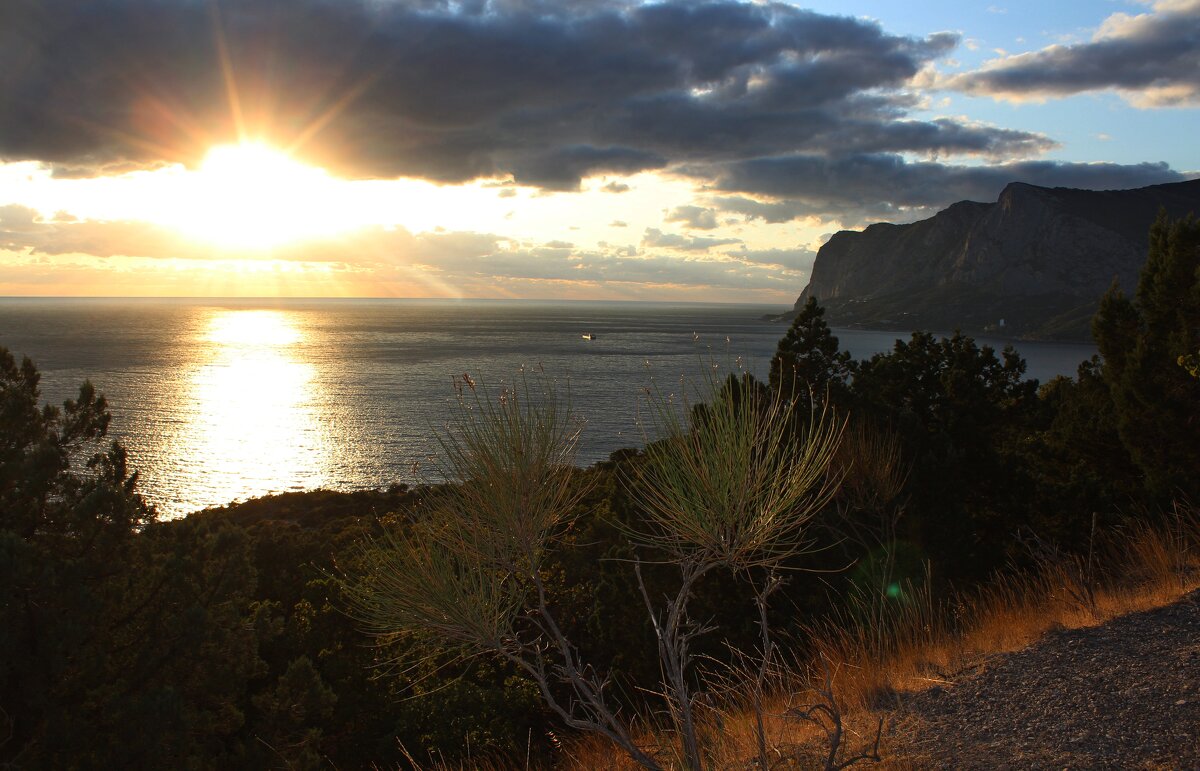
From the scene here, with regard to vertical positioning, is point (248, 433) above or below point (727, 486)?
below

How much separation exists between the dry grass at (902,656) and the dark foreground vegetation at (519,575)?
436mm

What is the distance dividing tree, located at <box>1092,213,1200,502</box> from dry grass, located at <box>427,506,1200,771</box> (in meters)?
11.0

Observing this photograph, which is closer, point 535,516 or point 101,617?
point 535,516

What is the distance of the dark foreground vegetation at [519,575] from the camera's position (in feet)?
17.4

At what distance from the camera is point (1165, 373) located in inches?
738

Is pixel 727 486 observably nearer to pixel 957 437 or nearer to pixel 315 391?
pixel 957 437

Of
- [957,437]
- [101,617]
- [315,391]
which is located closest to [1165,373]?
[957,437]

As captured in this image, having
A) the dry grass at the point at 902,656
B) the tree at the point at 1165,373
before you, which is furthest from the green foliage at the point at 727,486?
the tree at the point at 1165,373

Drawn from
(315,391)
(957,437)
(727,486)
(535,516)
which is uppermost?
(727,486)

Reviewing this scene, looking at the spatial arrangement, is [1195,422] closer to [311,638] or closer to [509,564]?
[509,564]

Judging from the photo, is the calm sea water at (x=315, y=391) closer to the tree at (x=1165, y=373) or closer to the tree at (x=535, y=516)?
the tree at (x=535, y=516)

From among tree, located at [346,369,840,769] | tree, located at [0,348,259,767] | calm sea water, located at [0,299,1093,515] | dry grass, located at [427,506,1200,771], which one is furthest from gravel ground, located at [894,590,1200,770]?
tree, located at [0,348,259,767]

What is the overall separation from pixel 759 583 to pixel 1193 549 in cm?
699

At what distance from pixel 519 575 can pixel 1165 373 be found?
19893 mm
